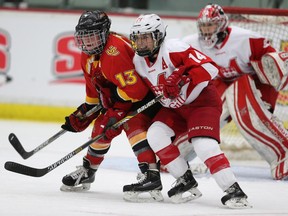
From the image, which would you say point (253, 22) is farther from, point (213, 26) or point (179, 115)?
point (179, 115)

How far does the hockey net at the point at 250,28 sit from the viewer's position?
20.0 feet

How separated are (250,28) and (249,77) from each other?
0.74m

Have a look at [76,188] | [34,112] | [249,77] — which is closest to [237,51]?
[249,77]

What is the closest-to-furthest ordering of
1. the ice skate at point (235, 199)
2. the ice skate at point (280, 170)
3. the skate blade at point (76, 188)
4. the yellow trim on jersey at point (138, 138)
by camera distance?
the ice skate at point (235, 199) < the yellow trim on jersey at point (138, 138) < the skate blade at point (76, 188) < the ice skate at point (280, 170)

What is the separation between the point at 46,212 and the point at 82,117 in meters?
1.04

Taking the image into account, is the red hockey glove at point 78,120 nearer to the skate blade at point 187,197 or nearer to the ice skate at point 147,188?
the ice skate at point 147,188

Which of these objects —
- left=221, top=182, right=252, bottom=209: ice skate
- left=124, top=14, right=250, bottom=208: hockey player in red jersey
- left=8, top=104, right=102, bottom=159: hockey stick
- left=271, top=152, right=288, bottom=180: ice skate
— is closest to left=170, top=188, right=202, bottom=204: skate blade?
left=124, top=14, right=250, bottom=208: hockey player in red jersey

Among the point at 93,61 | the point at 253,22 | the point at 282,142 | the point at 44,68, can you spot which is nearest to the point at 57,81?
the point at 44,68

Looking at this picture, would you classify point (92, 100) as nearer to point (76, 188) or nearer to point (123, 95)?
point (123, 95)

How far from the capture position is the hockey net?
6098 millimetres

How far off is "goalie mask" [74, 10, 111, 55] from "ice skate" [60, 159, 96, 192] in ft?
2.27

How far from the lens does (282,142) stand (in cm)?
561

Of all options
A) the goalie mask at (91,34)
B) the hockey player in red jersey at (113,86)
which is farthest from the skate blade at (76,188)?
the goalie mask at (91,34)

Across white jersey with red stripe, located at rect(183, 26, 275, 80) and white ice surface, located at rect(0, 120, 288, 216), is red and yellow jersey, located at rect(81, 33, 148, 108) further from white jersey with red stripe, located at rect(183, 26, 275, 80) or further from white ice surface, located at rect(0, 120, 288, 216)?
white jersey with red stripe, located at rect(183, 26, 275, 80)
